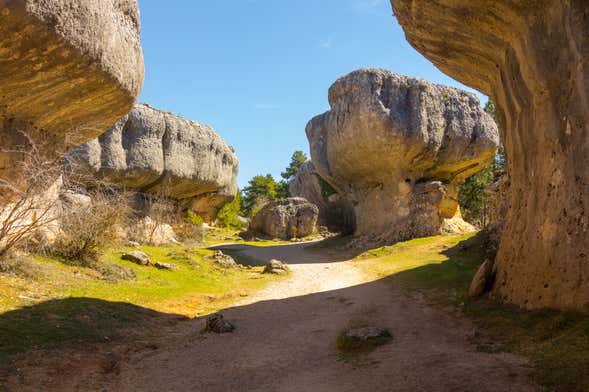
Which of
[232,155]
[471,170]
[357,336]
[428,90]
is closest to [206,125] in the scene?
[232,155]

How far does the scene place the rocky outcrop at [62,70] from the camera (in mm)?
6781

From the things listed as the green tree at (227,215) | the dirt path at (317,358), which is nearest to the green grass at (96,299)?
the dirt path at (317,358)

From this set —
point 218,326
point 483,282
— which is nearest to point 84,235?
point 218,326

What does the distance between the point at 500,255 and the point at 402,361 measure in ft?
16.4

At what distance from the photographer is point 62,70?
26.5ft

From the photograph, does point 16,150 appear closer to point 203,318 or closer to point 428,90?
point 203,318

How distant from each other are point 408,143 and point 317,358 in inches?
794

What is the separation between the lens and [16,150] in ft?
31.4

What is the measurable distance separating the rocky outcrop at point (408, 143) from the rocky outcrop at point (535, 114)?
1501 centimetres

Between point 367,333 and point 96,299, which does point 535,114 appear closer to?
point 367,333

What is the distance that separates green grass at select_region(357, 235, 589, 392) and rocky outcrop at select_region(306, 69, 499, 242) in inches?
373

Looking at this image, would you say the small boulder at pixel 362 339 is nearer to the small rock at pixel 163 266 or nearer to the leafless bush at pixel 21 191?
the leafless bush at pixel 21 191

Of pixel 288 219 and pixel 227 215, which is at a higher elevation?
pixel 227 215

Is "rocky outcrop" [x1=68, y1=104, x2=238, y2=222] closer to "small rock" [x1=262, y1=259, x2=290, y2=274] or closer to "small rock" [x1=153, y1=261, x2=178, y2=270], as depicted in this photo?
"small rock" [x1=153, y1=261, x2=178, y2=270]
